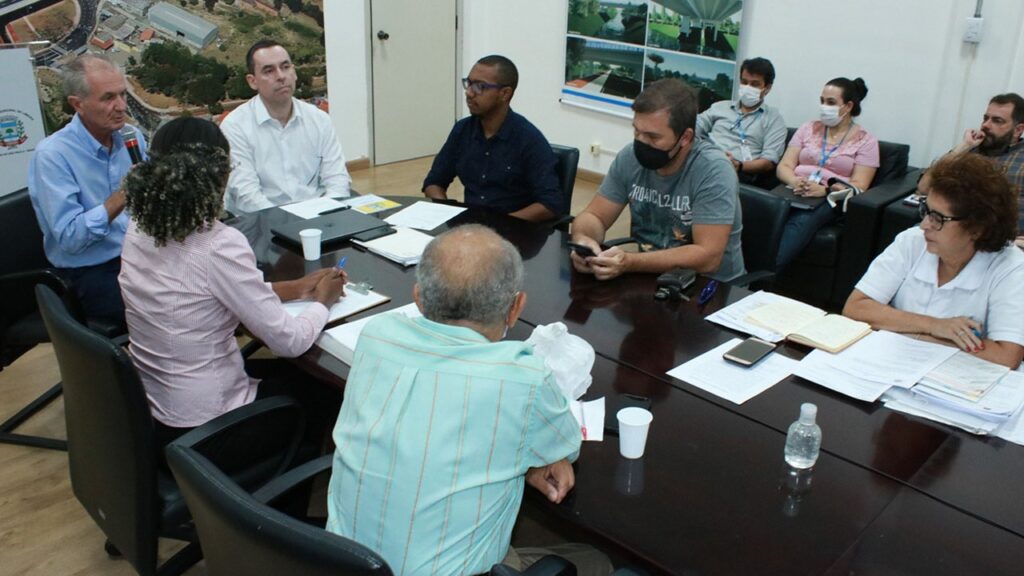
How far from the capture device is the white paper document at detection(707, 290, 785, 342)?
6.86ft

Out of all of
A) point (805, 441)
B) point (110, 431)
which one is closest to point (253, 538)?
point (110, 431)

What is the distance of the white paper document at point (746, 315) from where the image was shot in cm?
209

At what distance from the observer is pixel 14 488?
260 cm

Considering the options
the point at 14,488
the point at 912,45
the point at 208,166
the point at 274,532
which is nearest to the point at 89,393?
the point at 208,166

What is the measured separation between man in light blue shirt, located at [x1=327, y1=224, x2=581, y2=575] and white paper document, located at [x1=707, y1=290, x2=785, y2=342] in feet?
2.82

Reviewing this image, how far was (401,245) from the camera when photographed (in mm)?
2686

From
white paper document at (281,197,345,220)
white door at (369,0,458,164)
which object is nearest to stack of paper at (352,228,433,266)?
white paper document at (281,197,345,220)

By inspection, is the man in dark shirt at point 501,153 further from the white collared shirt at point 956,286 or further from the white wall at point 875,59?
the white wall at point 875,59

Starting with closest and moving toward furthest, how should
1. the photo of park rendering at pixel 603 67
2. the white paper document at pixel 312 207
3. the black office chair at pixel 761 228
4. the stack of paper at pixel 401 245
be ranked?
the stack of paper at pixel 401 245, the black office chair at pixel 761 228, the white paper document at pixel 312 207, the photo of park rendering at pixel 603 67

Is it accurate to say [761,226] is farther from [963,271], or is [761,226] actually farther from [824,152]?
[824,152]

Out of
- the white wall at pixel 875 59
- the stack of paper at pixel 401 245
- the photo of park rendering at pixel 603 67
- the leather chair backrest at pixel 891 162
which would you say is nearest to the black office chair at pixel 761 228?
the stack of paper at pixel 401 245

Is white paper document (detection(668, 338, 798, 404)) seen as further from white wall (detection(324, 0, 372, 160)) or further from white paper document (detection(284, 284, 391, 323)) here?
white wall (detection(324, 0, 372, 160))

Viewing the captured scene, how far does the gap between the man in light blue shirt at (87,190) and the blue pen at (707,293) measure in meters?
1.91

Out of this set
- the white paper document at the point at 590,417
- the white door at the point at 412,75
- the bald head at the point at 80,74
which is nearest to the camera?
the white paper document at the point at 590,417
